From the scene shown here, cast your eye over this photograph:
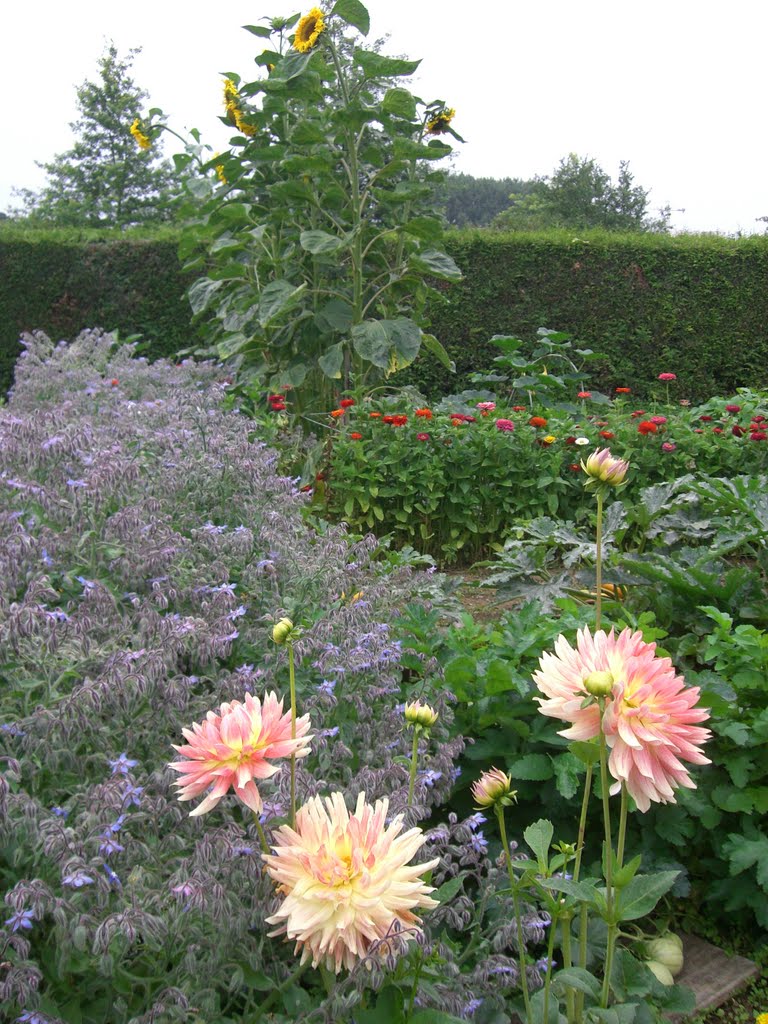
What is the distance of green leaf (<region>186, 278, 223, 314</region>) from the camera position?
253 inches

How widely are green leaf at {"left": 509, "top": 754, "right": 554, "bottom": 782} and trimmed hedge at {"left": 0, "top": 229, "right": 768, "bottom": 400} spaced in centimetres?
727

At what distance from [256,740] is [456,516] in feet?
11.4

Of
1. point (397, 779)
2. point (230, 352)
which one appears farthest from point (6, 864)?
point (230, 352)

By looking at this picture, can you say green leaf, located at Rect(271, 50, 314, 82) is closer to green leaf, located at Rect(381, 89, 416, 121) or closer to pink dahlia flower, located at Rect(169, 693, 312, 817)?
green leaf, located at Rect(381, 89, 416, 121)

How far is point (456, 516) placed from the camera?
442cm

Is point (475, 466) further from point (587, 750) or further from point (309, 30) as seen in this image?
point (587, 750)

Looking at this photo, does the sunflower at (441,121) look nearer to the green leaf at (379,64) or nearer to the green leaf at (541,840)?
the green leaf at (379,64)

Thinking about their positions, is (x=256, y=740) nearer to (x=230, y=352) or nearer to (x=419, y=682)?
(x=419, y=682)

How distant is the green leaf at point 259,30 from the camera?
5906 mm

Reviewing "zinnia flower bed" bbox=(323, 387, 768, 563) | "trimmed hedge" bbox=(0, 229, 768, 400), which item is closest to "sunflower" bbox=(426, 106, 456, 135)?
"zinnia flower bed" bbox=(323, 387, 768, 563)

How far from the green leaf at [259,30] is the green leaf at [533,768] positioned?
548 centimetres

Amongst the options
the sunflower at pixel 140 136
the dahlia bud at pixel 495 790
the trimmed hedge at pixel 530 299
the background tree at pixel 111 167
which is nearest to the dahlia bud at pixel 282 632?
the dahlia bud at pixel 495 790

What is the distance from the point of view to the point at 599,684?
2.81 feet

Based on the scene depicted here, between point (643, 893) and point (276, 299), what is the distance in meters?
4.51
